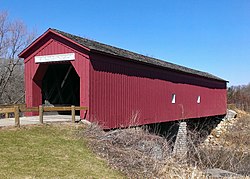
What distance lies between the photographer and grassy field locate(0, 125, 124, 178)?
6.41m

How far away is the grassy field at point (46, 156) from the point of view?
6.41 metres

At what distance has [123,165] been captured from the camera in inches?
295

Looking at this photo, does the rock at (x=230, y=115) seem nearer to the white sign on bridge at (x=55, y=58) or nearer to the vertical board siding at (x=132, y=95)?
the vertical board siding at (x=132, y=95)

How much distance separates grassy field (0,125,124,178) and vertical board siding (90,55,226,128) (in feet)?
8.55

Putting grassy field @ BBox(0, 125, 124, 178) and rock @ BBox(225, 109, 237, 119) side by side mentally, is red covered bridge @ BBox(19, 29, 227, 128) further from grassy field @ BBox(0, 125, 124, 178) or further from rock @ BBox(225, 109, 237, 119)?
rock @ BBox(225, 109, 237, 119)

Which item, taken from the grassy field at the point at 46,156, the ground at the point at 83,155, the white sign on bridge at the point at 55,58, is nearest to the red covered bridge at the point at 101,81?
the white sign on bridge at the point at 55,58

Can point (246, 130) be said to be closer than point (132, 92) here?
No

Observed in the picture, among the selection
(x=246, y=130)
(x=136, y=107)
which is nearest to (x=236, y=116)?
(x=246, y=130)

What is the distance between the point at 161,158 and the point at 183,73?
11.4 meters

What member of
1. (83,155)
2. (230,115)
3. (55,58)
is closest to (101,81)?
(55,58)

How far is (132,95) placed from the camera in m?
13.8

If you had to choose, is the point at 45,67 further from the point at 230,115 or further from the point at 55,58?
the point at 230,115

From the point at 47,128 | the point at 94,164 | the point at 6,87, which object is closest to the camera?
the point at 94,164

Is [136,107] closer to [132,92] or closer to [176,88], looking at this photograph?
[132,92]
